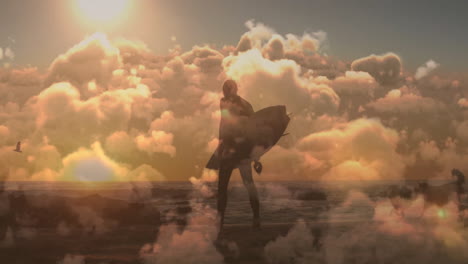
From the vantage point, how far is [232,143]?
31.4 ft

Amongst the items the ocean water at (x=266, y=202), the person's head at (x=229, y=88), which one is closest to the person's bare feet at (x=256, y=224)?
the person's head at (x=229, y=88)

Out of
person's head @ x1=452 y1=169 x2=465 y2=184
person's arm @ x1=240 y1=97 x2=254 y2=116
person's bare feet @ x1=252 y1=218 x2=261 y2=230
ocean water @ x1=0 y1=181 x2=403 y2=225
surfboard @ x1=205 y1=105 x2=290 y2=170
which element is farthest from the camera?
ocean water @ x1=0 y1=181 x2=403 y2=225

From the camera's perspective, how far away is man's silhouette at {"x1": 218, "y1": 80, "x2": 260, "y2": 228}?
9501 millimetres

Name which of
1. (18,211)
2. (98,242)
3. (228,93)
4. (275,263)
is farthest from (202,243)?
(18,211)

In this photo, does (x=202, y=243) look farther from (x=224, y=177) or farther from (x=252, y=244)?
(x=224, y=177)

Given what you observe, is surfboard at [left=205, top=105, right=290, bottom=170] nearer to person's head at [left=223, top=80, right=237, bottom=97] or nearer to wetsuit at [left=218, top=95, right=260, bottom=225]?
wetsuit at [left=218, top=95, right=260, bottom=225]

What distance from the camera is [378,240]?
7742 millimetres

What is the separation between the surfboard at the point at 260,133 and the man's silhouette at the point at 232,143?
0.03 meters

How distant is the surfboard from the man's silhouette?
3 centimetres

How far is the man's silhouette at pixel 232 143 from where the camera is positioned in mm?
9501

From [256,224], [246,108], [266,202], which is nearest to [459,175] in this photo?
[256,224]

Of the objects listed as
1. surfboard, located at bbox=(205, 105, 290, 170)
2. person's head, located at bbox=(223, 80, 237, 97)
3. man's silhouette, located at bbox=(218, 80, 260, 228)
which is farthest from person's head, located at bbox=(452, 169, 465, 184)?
person's head, located at bbox=(223, 80, 237, 97)

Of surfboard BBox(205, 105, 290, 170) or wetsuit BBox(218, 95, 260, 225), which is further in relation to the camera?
surfboard BBox(205, 105, 290, 170)

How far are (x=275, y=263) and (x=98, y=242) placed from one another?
443 centimetres
